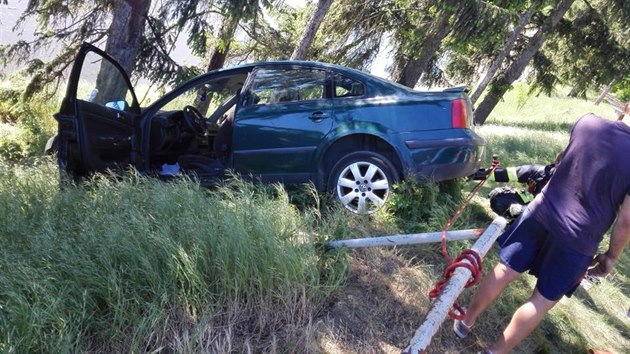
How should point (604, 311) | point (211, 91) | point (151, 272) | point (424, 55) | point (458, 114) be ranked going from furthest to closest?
point (424, 55) < point (211, 91) < point (458, 114) < point (604, 311) < point (151, 272)

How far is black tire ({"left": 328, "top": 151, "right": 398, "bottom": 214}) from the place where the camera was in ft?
14.3

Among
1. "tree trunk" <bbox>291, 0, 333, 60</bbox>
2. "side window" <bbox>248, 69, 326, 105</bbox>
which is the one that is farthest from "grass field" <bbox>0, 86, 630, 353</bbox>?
"tree trunk" <bbox>291, 0, 333, 60</bbox>

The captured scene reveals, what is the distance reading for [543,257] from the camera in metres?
2.72

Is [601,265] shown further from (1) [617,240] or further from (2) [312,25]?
(2) [312,25]

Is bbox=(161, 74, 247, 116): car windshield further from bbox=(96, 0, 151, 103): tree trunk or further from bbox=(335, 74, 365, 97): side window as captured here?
bbox=(96, 0, 151, 103): tree trunk

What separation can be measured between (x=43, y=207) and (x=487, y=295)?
3.16 metres

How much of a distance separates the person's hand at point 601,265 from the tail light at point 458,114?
6.46 feet

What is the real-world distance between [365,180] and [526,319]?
2.04m

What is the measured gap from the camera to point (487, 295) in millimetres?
2855

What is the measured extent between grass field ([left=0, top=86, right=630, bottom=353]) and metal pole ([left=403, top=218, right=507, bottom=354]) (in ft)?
2.57

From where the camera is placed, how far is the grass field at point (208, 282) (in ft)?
7.97

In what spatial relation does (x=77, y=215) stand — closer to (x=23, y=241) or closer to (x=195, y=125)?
(x=23, y=241)

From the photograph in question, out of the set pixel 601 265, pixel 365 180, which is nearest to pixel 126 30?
pixel 365 180

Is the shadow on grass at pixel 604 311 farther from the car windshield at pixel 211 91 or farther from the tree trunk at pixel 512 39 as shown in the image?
the tree trunk at pixel 512 39
